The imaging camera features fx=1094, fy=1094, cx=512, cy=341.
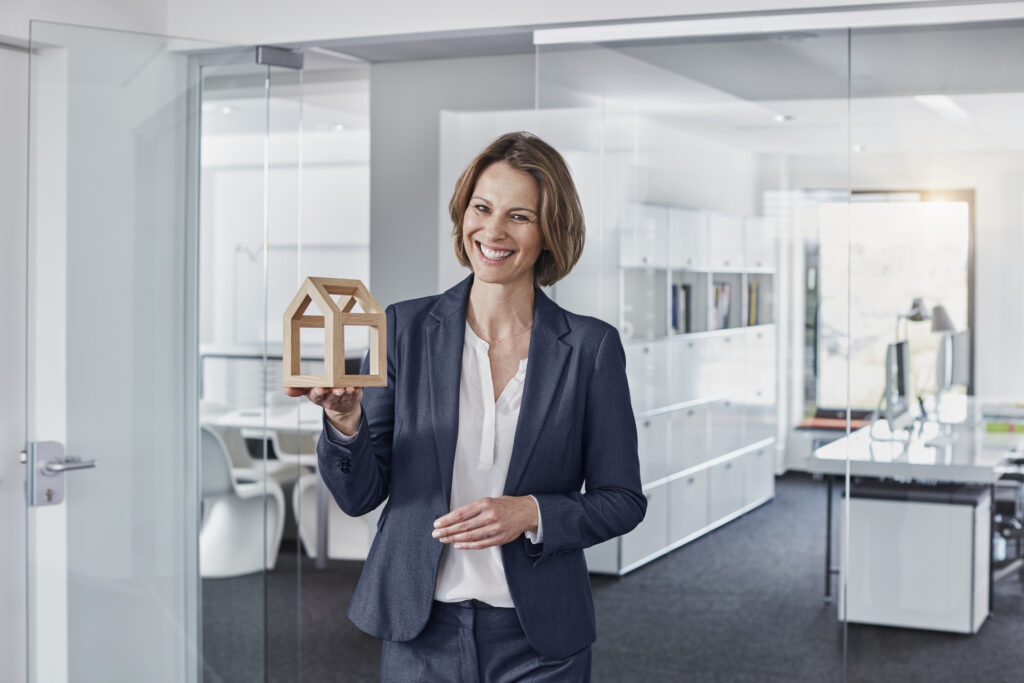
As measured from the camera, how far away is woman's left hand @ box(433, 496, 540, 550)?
1.59 m

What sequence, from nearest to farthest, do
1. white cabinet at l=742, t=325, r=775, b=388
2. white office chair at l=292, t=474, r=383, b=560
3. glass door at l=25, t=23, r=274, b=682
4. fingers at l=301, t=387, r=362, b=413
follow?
fingers at l=301, t=387, r=362, b=413 < glass door at l=25, t=23, r=274, b=682 < white cabinet at l=742, t=325, r=775, b=388 < white office chair at l=292, t=474, r=383, b=560

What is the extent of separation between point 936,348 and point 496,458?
1892 millimetres

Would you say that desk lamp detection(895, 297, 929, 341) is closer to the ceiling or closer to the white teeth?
the ceiling

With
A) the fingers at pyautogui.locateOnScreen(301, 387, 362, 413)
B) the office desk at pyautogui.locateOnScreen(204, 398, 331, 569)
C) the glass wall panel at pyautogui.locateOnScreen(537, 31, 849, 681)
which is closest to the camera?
the fingers at pyautogui.locateOnScreen(301, 387, 362, 413)

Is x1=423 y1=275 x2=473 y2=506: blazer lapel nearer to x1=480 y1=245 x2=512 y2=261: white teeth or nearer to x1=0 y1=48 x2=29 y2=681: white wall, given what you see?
x1=480 y1=245 x2=512 y2=261: white teeth

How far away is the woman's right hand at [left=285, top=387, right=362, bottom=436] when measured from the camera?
1554 millimetres

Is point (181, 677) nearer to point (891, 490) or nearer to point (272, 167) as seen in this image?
point (891, 490)

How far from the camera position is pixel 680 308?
11.7 feet

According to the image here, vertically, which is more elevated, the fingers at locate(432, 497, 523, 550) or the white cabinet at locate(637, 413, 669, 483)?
the fingers at locate(432, 497, 523, 550)

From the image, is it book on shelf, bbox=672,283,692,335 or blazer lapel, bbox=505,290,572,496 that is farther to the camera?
book on shelf, bbox=672,283,692,335

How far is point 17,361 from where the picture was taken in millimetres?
3260

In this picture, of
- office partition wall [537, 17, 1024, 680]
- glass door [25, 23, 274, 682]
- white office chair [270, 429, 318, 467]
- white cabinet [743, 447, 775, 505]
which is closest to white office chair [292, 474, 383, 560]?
white office chair [270, 429, 318, 467]

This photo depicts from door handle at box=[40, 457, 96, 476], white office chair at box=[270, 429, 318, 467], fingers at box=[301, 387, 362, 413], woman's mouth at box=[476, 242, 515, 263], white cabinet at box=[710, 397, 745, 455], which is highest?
woman's mouth at box=[476, 242, 515, 263]

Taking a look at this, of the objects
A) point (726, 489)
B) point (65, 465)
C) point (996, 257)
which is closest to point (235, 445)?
point (65, 465)
